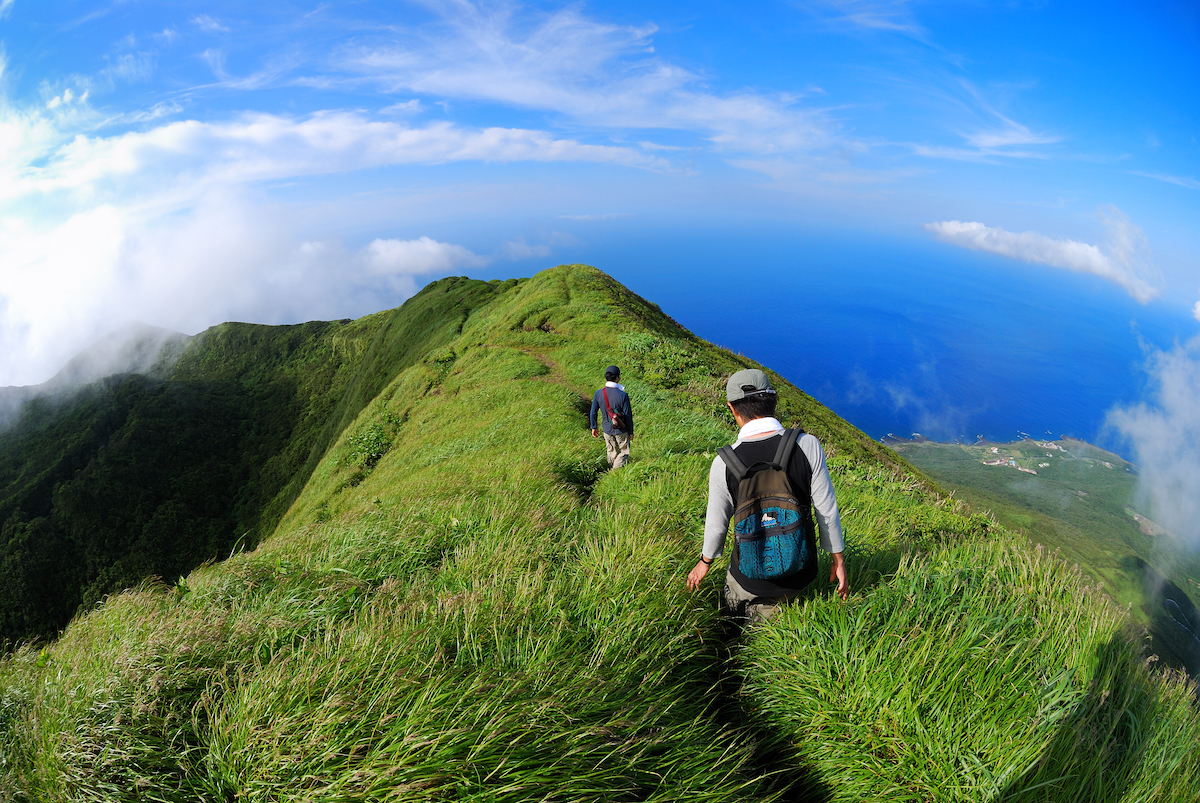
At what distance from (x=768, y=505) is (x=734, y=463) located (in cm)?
41

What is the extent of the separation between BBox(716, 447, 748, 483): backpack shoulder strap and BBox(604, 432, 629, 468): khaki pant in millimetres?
6541

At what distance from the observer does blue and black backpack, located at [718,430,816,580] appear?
11.9 ft

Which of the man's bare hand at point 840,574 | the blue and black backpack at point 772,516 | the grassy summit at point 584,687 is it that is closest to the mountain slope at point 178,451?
the grassy summit at point 584,687

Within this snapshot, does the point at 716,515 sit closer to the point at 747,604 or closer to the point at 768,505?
the point at 768,505

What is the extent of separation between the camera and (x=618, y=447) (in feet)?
34.5

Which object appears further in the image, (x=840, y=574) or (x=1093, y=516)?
(x=1093, y=516)

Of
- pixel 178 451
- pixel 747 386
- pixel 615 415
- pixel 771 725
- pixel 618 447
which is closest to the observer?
pixel 771 725

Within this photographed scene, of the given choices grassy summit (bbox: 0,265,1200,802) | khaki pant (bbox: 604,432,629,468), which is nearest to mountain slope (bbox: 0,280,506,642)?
khaki pant (bbox: 604,432,629,468)

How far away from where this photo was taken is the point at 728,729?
10.5 feet

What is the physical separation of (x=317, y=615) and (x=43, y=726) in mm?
1455

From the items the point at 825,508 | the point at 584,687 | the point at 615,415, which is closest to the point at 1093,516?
the point at 615,415

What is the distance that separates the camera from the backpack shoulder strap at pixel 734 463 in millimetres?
3672

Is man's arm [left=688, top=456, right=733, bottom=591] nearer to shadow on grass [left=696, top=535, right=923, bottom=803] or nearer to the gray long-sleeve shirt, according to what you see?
the gray long-sleeve shirt

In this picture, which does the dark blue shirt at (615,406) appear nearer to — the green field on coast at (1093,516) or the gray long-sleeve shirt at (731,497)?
the gray long-sleeve shirt at (731,497)
